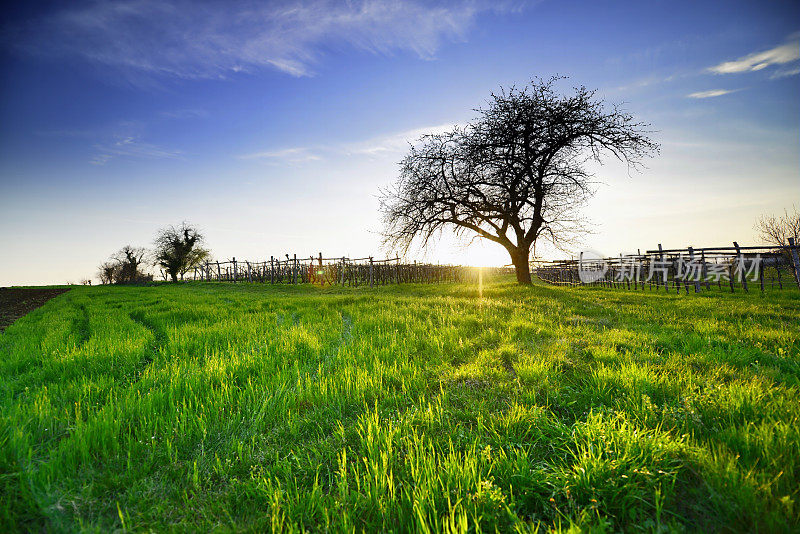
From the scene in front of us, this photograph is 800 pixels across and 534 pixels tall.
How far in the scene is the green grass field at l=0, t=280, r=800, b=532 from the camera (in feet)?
5.24

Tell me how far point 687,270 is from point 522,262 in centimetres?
944

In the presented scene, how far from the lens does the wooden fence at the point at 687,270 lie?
679 inches

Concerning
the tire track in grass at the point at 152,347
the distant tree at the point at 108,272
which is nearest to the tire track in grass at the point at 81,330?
the tire track in grass at the point at 152,347

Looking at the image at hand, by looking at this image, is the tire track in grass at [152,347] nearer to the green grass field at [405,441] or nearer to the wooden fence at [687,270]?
the green grass field at [405,441]

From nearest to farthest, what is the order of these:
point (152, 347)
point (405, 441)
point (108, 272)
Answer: point (405, 441), point (152, 347), point (108, 272)

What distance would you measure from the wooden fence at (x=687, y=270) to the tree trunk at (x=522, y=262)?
7.75 metres

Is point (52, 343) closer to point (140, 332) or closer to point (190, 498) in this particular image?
point (140, 332)

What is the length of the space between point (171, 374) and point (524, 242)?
17.5 m

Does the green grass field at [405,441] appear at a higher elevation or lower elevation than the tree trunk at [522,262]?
lower

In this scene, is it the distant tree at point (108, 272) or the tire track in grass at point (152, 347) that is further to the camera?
the distant tree at point (108, 272)

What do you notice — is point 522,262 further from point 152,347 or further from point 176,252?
point 176,252

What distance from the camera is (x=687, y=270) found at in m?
18.1

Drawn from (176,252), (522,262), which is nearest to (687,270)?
(522,262)

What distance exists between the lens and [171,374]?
3551mm
